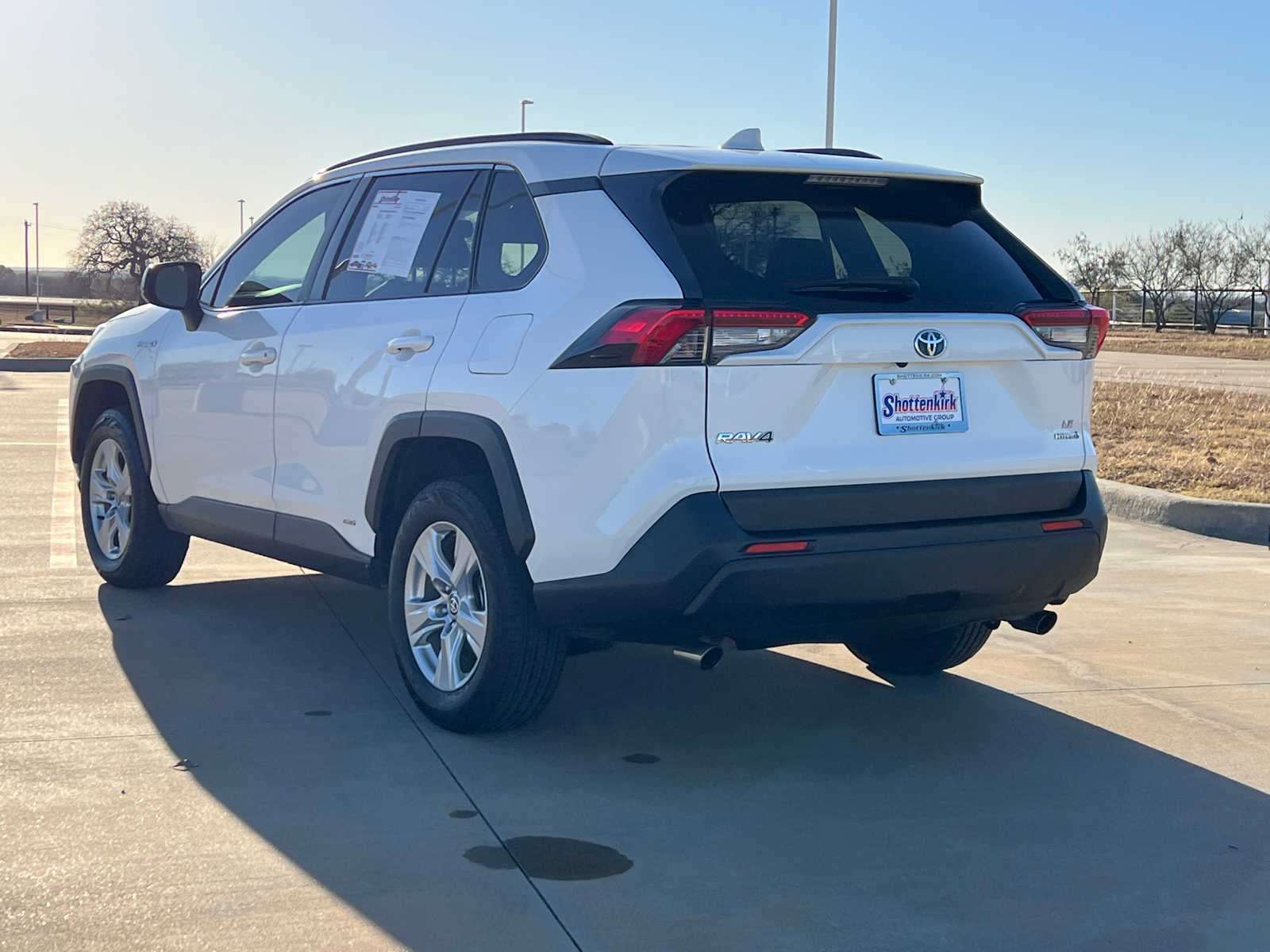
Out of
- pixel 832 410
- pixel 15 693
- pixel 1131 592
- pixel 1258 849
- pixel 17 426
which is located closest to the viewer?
pixel 1258 849

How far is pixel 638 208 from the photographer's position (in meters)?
4.22

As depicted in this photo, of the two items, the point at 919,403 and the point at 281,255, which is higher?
the point at 281,255

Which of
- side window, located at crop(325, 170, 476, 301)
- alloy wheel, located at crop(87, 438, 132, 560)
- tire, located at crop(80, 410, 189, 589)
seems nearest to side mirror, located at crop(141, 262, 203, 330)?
tire, located at crop(80, 410, 189, 589)

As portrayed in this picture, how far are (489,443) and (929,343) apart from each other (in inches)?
51.9

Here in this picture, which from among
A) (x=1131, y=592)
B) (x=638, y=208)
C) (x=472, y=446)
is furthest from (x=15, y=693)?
(x=1131, y=592)

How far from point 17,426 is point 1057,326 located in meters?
12.0

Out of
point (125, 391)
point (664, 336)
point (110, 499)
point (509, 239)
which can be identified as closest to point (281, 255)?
point (125, 391)

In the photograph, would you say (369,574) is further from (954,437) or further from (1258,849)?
(1258,849)

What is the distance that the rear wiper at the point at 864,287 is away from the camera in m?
4.17

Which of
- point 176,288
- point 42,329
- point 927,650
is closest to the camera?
point 927,650

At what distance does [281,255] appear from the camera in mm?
5980

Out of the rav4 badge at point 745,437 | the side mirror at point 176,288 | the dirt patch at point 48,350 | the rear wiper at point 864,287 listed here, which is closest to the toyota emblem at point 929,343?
the rear wiper at point 864,287

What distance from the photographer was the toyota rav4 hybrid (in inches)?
160

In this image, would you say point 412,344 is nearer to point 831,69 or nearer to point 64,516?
point 64,516
